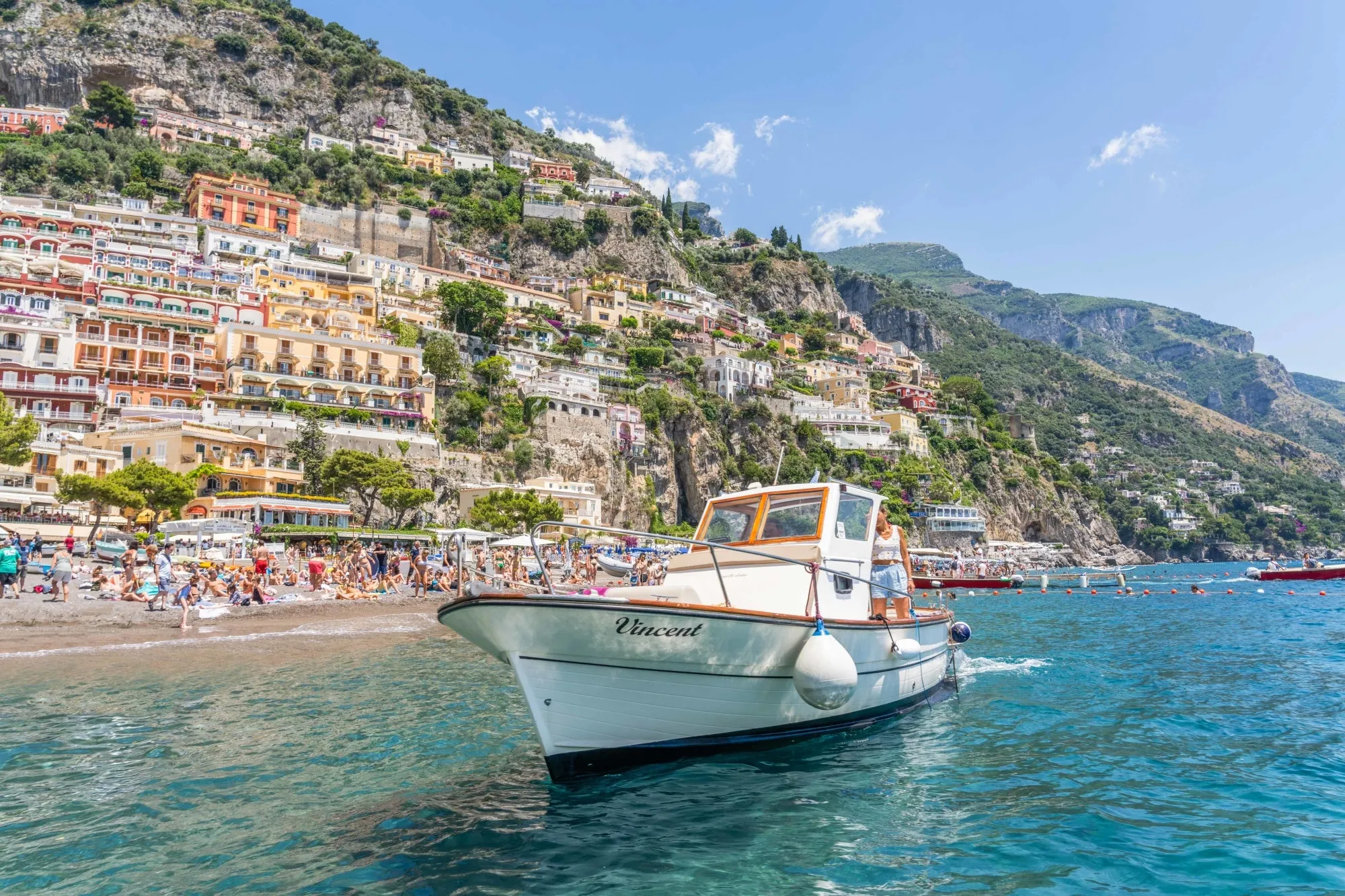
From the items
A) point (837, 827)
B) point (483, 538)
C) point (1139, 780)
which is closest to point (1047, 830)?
point (837, 827)

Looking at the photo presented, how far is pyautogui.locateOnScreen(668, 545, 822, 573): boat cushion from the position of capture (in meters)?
9.45

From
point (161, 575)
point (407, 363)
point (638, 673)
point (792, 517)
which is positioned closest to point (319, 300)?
point (407, 363)

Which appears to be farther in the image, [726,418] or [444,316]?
[726,418]

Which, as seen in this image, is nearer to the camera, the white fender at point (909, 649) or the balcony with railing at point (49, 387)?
the white fender at point (909, 649)

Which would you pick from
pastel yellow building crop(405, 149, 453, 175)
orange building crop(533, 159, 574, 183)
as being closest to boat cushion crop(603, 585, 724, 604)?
pastel yellow building crop(405, 149, 453, 175)

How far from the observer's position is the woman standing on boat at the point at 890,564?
1101 centimetres

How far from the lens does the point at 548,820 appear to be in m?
6.64

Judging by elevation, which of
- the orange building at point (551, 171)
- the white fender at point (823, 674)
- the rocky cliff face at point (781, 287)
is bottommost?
the white fender at point (823, 674)

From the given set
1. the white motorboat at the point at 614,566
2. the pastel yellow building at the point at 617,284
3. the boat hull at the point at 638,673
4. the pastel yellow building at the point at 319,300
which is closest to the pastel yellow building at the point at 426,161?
the pastel yellow building at the point at 617,284

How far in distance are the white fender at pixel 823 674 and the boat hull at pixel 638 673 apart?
323 mm

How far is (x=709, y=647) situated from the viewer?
7602 mm

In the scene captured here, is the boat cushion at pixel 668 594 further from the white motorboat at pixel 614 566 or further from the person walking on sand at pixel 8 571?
the white motorboat at pixel 614 566

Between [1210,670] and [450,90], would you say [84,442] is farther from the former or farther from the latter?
[450,90]

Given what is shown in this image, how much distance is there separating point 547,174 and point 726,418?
55754 millimetres
